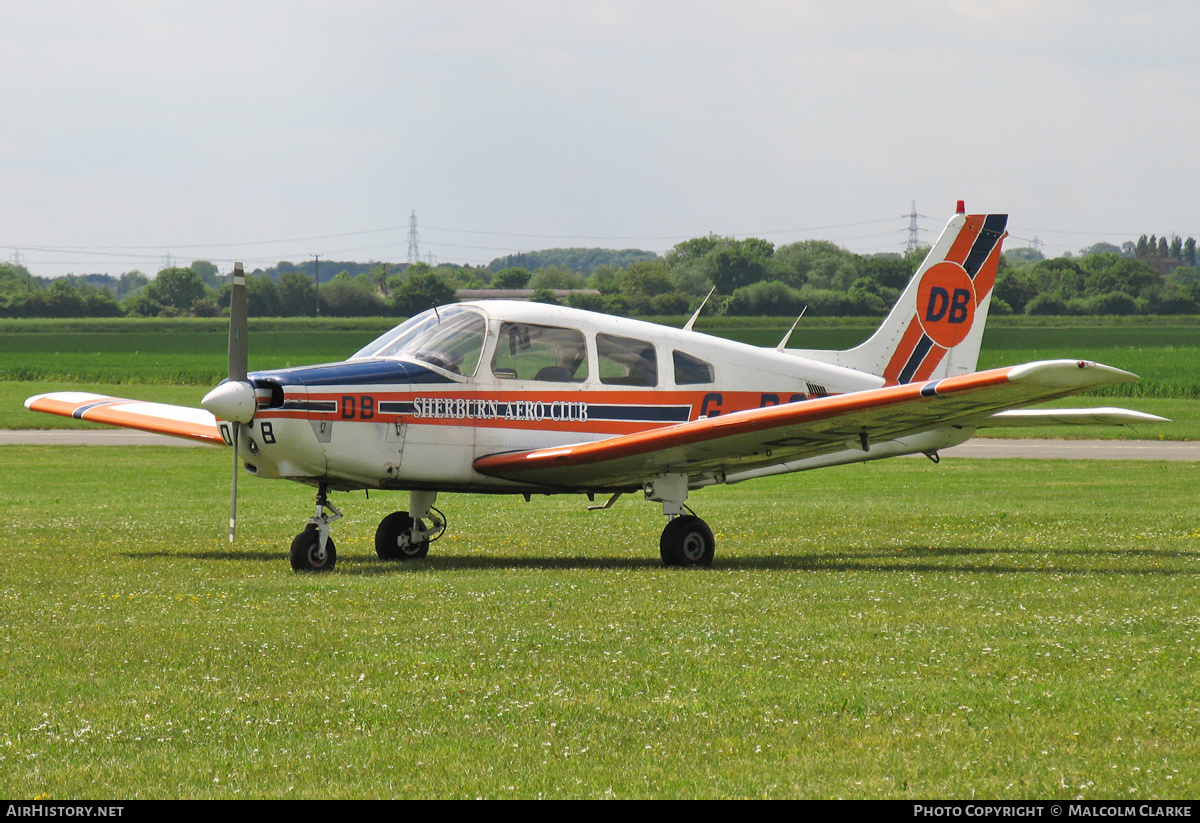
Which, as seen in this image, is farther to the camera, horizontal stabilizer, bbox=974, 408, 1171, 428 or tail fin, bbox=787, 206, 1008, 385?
tail fin, bbox=787, 206, 1008, 385

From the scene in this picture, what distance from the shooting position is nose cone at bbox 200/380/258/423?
38.0 ft

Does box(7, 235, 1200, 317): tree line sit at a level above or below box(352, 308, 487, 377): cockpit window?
above

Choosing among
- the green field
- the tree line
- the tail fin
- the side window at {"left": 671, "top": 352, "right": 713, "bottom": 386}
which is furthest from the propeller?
the tree line

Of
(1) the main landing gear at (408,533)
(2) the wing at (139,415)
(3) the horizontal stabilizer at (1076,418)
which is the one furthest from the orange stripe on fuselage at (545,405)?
(2) the wing at (139,415)

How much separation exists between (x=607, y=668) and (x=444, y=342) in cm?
606

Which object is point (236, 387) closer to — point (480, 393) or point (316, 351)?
point (480, 393)

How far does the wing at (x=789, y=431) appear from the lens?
10836 mm

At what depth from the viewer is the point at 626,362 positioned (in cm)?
1382

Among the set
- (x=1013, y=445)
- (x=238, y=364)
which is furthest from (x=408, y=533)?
(x=1013, y=445)

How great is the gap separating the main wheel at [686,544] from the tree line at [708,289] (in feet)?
277

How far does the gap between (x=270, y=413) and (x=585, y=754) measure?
701 cm

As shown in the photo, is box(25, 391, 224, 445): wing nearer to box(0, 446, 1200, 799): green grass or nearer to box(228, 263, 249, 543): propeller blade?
box(0, 446, 1200, 799): green grass

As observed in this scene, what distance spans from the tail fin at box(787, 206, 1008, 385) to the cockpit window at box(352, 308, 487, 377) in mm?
4421
